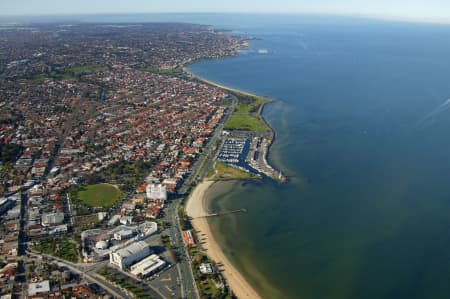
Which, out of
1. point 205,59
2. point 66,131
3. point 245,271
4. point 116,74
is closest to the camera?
point 245,271

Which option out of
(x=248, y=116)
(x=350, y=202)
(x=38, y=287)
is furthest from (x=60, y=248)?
(x=248, y=116)

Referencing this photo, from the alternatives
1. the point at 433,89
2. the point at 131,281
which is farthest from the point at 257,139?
the point at 433,89

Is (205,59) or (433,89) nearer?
(433,89)

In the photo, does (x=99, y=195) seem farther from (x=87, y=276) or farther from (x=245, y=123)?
(x=245, y=123)

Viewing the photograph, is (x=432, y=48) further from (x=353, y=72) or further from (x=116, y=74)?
(x=116, y=74)

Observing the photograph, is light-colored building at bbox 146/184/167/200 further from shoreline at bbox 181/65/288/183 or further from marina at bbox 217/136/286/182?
shoreline at bbox 181/65/288/183

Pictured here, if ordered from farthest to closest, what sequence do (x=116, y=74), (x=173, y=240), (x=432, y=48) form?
(x=432, y=48) < (x=116, y=74) < (x=173, y=240)

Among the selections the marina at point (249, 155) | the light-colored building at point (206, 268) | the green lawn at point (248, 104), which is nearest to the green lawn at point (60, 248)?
the light-colored building at point (206, 268)
